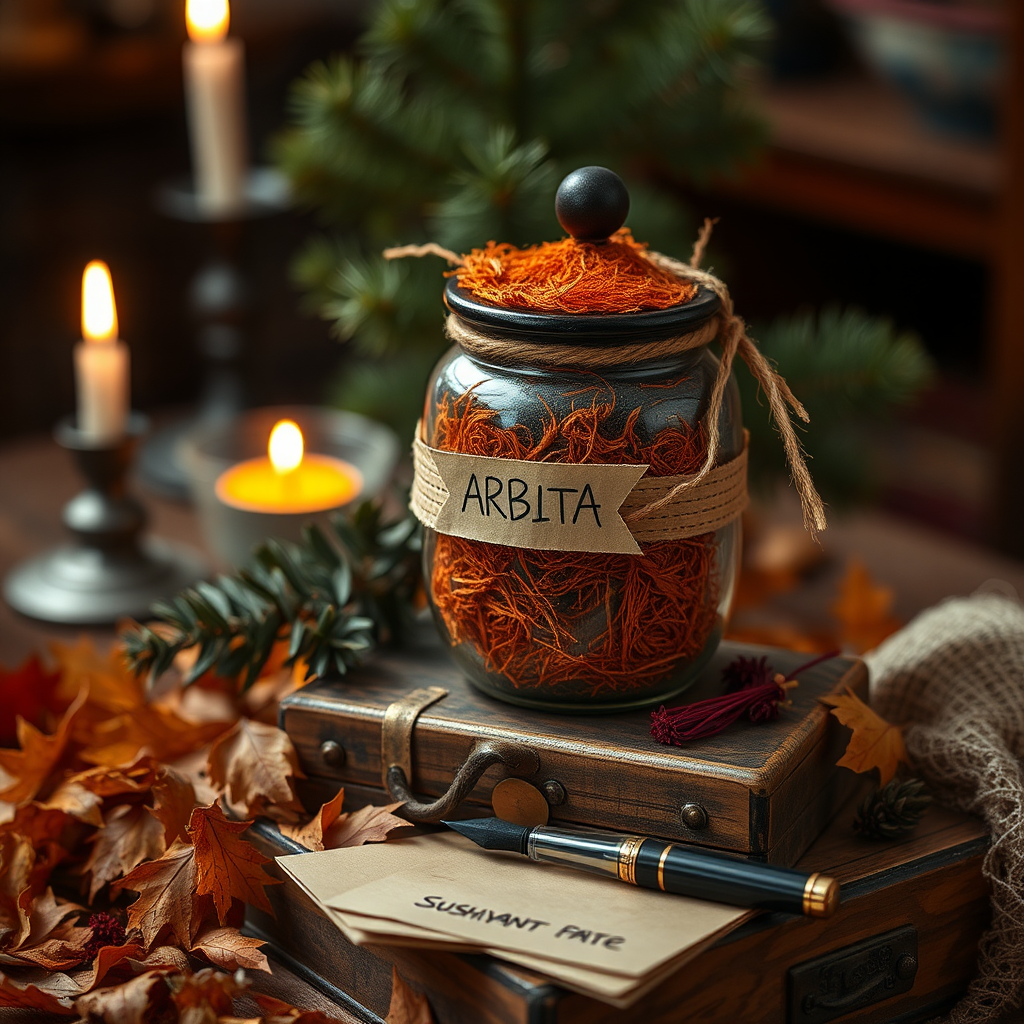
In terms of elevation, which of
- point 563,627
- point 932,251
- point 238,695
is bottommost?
point 932,251

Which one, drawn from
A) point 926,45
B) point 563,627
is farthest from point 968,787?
point 926,45

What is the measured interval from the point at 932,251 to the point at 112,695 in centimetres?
166

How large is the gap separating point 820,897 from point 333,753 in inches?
10.7

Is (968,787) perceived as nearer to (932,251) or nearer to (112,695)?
(112,695)

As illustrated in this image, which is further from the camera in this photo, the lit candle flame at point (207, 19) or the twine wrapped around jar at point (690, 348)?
the lit candle flame at point (207, 19)

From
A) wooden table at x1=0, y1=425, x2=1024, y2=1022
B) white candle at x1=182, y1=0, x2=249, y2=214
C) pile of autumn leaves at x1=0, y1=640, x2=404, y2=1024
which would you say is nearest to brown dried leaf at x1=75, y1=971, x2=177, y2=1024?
pile of autumn leaves at x1=0, y1=640, x2=404, y2=1024

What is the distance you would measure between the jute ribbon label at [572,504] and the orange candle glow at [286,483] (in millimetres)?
400

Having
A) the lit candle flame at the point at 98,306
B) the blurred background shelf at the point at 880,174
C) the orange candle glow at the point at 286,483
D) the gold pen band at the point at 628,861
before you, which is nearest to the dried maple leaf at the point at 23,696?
the orange candle glow at the point at 286,483

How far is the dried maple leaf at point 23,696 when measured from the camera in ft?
2.77

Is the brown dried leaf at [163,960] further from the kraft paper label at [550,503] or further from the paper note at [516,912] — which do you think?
the kraft paper label at [550,503]

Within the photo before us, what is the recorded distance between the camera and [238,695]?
0.86 m

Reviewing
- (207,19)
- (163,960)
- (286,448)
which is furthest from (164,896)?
(207,19)

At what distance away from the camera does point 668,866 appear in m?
0.59

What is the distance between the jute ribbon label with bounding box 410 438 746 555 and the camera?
0.61 metres
